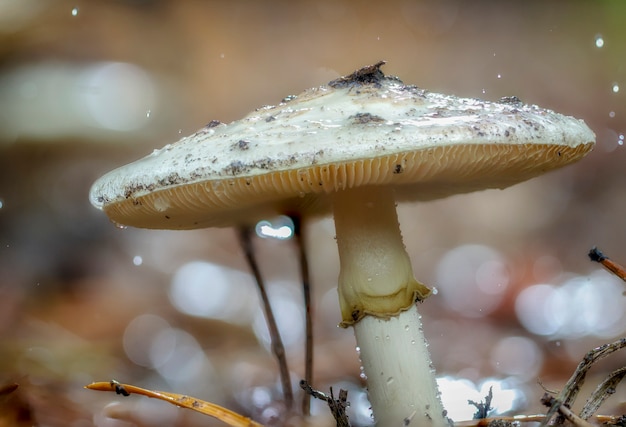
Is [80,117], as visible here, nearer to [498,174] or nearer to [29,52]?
[29,52]

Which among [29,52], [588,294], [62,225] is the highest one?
[29,52]

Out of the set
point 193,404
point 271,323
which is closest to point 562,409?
point 193,404

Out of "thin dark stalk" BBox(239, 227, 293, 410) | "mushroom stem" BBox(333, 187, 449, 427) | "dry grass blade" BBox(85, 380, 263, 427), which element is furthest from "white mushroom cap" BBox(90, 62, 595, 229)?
"thin dark stalk" BBox(239, 227, 293, 410)

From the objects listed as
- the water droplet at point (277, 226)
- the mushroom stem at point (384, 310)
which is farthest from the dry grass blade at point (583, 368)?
the water droplet at point (277, 226)

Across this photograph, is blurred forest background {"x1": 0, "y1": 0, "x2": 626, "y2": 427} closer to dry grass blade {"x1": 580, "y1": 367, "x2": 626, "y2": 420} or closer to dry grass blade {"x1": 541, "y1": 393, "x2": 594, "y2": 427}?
dry grass blade {"x1": 580, "y1": 367, "x2": 626, "y2": 420}

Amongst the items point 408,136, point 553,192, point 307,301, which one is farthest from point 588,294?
point 408,136

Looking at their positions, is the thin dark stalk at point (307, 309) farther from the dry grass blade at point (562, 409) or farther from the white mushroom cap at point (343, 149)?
the dry grass blade at point (562, 409)
